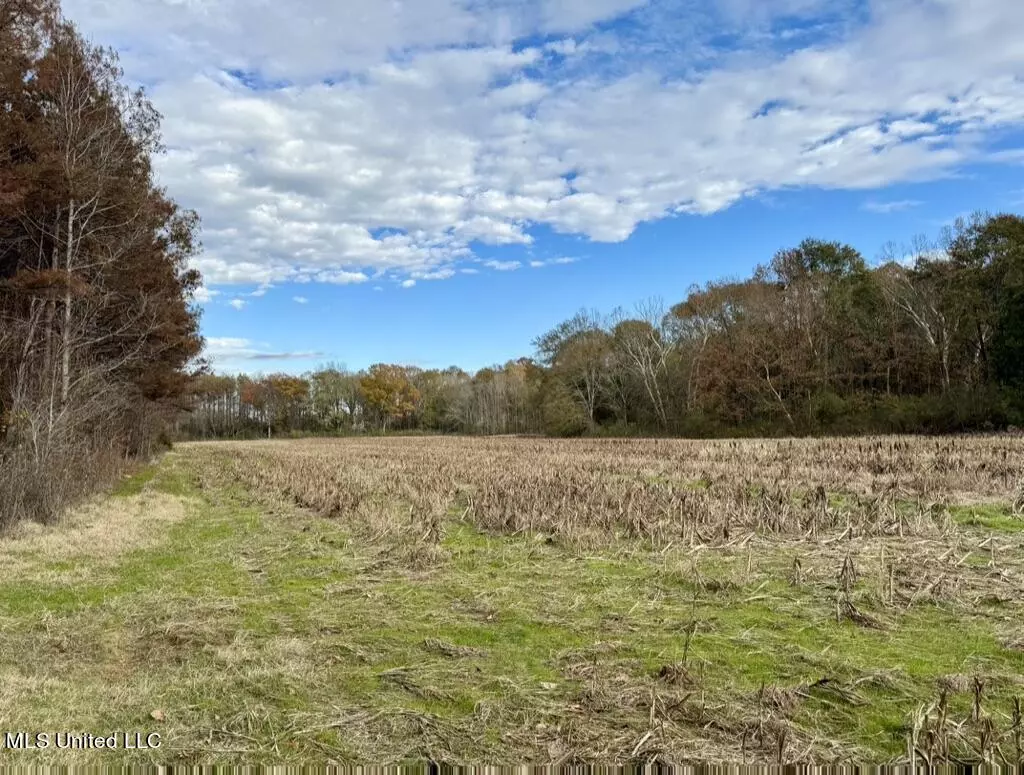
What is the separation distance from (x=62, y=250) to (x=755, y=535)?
615 inches

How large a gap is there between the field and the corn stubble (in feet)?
0.11

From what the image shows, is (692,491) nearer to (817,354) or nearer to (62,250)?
(62,250)

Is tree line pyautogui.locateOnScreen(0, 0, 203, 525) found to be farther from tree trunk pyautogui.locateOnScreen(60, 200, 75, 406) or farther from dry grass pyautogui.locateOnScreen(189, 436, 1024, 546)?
dry grass pyautogui.locateOnScreen(189, 436, 1024, 546)

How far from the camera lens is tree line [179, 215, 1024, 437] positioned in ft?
111

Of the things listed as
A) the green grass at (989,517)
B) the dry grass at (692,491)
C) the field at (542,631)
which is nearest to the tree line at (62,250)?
the field at (542,631)

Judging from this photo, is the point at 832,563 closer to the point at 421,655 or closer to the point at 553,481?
the point at 421,655

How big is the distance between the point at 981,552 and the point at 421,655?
635 cm

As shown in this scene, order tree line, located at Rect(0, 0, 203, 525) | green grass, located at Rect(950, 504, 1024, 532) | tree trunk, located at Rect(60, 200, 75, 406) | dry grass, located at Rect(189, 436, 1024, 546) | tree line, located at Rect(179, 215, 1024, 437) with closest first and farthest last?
green grass, located at Rect(950, 504, 1024, 532) → dry grass, located at Rect(189, 436, 1024, 546) → tree line, located at Rect(0, 0, 203, 525) → tree trunk, located at Rect(60, 200, 75, 406) → tree line, located at Rect(179, 215, 1024, 437)

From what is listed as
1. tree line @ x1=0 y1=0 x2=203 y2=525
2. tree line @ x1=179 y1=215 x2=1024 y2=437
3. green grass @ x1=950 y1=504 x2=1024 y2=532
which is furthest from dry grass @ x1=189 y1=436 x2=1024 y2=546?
tree line @ x1=179 y1=215 x2=1024 y2=437

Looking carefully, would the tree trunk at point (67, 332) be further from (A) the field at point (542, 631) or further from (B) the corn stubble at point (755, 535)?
(B) the corn stubble at point (755, 535)

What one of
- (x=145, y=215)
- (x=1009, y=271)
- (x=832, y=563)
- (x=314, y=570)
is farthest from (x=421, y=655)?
(x=1009, y=271)

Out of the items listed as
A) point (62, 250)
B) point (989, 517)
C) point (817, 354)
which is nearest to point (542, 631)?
point (989, 517)

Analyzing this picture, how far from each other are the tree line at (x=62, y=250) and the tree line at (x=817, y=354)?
2714 cm

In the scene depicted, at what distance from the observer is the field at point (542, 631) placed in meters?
3.80
